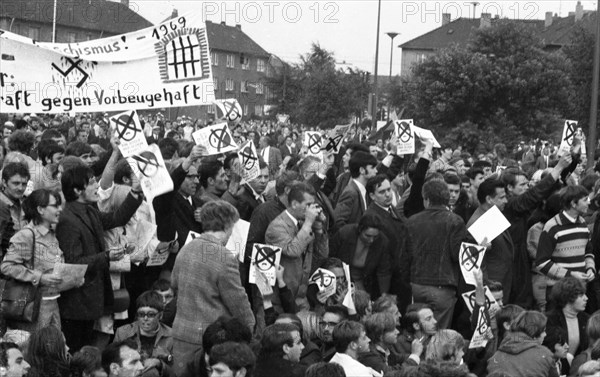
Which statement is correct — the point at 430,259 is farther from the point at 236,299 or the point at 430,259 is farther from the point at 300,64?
the point at 300,64

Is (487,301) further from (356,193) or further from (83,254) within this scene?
(83,254)

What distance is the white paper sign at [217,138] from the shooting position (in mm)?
11820

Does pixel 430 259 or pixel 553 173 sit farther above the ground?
pixel 553 173

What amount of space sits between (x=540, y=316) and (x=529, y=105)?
34.0 m

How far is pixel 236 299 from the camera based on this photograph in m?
8.05

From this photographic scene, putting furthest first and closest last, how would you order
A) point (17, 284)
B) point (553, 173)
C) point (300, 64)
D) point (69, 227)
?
point (300, 64) → point (553, 173) → point (69, 227) → point (17, 284)

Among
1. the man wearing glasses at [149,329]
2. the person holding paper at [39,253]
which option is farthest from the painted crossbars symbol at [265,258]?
the person holding paper at [39,253]

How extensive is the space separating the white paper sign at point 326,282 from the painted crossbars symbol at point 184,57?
255 cm

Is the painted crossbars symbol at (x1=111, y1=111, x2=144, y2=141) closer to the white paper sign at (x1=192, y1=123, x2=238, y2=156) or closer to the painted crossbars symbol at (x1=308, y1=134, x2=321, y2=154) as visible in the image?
the white paper sign at (x1=192, y1=123, x2=238, y2=156)

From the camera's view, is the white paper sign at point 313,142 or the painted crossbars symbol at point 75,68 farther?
the white paper sign at point 313,142

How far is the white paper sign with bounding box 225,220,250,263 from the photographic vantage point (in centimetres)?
949

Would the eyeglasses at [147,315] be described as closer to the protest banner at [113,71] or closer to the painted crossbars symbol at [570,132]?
the protest banner at [113,71]

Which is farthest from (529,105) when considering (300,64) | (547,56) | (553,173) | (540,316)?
(540,316)

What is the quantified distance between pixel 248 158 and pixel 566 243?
3199 millimetres
